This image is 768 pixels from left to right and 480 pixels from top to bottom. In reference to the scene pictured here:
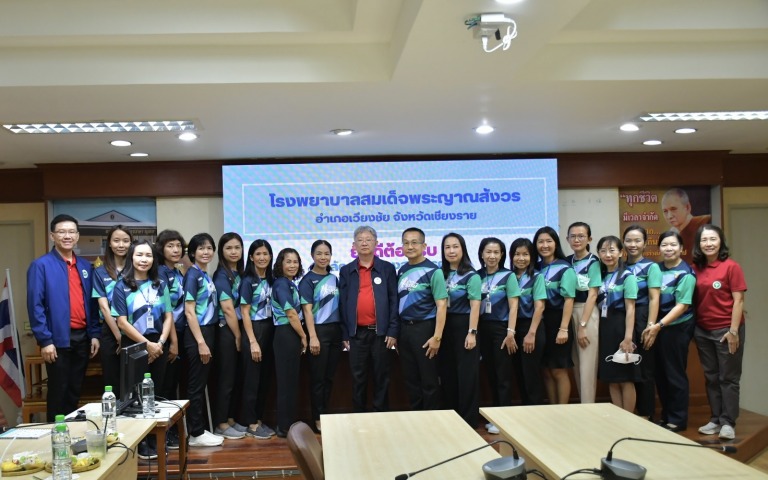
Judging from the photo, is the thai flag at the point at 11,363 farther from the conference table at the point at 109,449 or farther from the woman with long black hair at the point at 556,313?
the woman with long black hair at the point at 556,313

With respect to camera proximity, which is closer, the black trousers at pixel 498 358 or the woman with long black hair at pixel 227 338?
the woman with long black hair at pixel 227 338

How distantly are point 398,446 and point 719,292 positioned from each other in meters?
3.72

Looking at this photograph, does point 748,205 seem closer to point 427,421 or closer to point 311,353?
point 311,353

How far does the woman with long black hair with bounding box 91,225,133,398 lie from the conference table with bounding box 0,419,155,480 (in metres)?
1.86

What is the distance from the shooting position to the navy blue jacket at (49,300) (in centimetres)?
523

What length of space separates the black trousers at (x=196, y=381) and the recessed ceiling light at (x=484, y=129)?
2790 millimetres

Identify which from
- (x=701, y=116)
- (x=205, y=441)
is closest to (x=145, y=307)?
(x=205, y=441)

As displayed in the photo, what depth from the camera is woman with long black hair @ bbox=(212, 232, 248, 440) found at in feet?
18.9

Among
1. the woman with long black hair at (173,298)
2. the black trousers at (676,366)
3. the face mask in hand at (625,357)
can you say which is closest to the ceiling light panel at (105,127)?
the woman with long black hair at (173,298)

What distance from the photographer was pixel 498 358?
19.4 feet

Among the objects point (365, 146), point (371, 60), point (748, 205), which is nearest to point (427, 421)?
point (371, 60)

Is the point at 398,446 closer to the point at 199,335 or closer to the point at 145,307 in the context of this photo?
the point at 145,307

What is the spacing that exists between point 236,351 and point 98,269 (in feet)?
4.07

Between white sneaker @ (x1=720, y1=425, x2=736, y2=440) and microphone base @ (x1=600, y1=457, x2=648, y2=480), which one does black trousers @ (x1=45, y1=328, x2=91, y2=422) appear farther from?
white sneaker @ (x1=720, y1=425, x2=736, y2=440)
